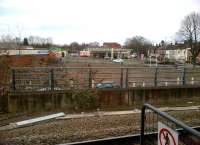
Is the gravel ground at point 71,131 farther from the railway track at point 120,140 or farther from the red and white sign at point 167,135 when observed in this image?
the red and white sign at point 167,135

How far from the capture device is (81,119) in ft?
30.7

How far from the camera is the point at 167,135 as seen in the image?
3.41 m

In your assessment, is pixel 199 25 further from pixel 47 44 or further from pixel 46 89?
pixel 46 89

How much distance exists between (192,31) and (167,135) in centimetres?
6600

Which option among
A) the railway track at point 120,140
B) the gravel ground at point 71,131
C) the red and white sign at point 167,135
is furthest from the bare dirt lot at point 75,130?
the red and white sign at point 167,135

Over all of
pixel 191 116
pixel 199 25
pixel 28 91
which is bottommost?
pixel 191 116

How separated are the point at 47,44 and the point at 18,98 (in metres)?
85.0

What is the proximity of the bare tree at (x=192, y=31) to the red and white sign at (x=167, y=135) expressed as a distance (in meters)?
62.9

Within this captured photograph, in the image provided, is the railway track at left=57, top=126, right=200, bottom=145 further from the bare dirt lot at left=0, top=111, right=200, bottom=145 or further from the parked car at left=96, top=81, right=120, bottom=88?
the parked car at left=96, top=81, right=120, bottom=88

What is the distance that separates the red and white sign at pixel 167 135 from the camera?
3.23 m

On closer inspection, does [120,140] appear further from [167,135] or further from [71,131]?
[167,135]

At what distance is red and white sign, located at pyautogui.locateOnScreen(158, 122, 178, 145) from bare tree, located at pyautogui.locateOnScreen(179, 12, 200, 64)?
62.9m

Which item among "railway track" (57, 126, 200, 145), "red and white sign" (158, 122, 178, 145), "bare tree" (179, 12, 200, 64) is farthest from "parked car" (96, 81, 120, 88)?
"bare tree" (179, 12, 200, 64)

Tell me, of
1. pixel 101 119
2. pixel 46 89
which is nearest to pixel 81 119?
pixel 101 119
